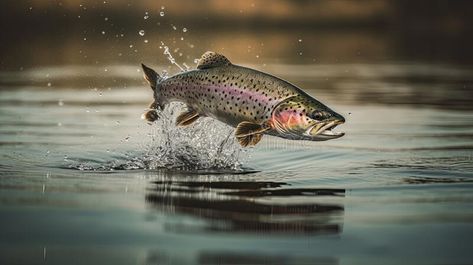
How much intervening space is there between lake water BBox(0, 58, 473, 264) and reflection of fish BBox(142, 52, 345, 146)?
1.87 feet

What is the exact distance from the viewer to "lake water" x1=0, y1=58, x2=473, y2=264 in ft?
24.3

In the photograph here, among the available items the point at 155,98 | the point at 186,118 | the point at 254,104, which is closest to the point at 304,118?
the point at 254,104

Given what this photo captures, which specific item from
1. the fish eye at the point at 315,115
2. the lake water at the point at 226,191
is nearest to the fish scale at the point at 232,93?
the fish eye at the point at 315,115

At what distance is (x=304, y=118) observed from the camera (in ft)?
30.9

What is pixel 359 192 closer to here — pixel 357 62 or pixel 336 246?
pixel 336 246

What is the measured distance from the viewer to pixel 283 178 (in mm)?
10750

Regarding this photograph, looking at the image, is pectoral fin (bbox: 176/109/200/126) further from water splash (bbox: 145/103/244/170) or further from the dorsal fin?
water splash (bbox: 145/103/244/170)

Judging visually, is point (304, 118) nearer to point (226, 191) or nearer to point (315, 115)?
point (315, 115)

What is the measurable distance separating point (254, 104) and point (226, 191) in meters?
0.81

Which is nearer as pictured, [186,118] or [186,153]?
[186,118]

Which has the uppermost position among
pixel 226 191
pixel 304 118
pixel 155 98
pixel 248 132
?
pixel 155 98

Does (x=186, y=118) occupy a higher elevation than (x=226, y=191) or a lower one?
higher

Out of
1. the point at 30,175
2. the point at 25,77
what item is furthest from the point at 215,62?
the point at 25,77

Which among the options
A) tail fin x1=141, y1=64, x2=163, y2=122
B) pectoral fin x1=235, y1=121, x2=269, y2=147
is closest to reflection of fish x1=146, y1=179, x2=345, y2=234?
pectoral fin x1=235, y1=121, x2=269, y2=147
